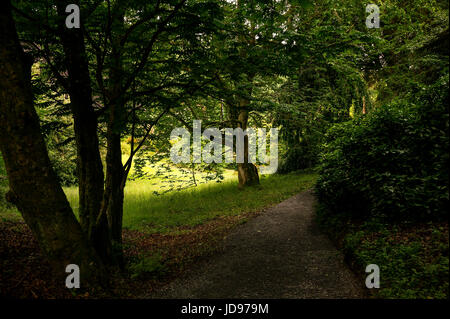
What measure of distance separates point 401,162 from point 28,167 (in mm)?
5896

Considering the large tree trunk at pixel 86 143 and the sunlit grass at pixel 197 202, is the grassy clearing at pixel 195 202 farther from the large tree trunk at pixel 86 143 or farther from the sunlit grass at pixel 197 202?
the large tree trunk at pixel 86 143

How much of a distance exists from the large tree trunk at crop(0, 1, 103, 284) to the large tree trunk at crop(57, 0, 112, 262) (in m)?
0.72

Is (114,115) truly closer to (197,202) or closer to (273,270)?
(273,270)

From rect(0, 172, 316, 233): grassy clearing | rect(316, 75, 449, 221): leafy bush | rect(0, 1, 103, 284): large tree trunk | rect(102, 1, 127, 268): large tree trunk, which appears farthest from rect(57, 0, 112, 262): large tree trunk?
rect(316, 75, 449, 221): leafy bush

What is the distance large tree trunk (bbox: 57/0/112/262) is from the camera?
4832 mm

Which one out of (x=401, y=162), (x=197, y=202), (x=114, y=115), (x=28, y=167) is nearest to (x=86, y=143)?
(x=114, y=115)

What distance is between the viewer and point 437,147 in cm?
425

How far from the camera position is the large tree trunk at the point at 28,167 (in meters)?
3.67

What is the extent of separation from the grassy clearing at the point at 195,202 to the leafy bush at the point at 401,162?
5131 mm

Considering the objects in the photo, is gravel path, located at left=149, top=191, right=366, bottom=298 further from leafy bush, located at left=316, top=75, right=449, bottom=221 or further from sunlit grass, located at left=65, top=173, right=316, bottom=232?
sunlit grass, located at left=65, top=173, right=316, bottom=232

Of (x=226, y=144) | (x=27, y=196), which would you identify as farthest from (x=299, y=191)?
(x=27, y=196)
